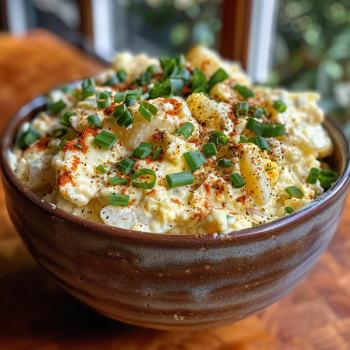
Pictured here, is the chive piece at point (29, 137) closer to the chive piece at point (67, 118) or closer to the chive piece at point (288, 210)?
the chive piece at point (67, 118)

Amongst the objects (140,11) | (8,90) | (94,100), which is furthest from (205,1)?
(94,100)

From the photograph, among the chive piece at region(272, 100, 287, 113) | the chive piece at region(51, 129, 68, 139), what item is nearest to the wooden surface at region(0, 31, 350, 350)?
the chive piece at region(51, 129, 68, 139)

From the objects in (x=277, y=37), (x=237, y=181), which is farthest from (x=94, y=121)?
(x=277, y=37)

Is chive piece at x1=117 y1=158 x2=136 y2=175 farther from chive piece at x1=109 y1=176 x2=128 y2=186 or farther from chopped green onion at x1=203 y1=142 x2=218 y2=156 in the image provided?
chopped green onion at x1=203 y1=142 x2=218 y2=156

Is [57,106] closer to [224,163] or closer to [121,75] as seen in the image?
[121,75]

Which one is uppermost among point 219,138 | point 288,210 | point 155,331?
point 219,138
